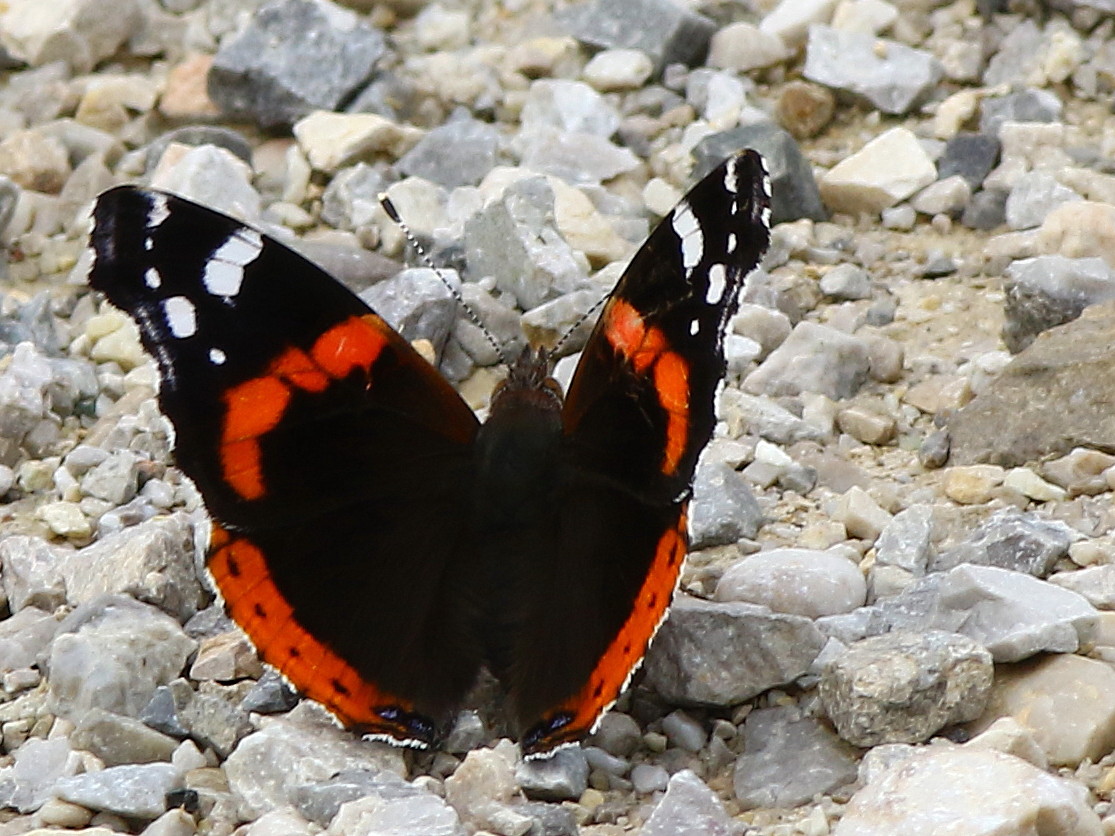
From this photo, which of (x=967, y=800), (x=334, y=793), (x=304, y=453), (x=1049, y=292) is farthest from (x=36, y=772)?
(x=1049, y=292)

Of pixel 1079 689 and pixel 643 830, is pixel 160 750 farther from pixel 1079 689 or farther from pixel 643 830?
pixel 1079 689

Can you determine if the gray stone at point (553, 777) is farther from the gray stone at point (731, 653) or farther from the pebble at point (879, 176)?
the pebble at point (879, 176)

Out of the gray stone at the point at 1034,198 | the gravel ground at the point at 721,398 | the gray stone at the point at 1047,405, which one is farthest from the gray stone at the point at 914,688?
the gray stone at the point at 1034,198

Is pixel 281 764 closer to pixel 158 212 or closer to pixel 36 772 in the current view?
pixel 36 772

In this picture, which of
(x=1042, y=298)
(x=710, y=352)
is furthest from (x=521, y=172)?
(x=710, y=352)

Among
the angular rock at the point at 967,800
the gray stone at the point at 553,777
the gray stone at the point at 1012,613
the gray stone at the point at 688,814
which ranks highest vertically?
the angular rock at the point at 967,800

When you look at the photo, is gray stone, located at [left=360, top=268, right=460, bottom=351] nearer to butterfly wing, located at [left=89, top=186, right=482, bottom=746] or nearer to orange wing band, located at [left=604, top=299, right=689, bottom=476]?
butterfly wing, located at [left=89, top=186, right=482, bottom=746]
